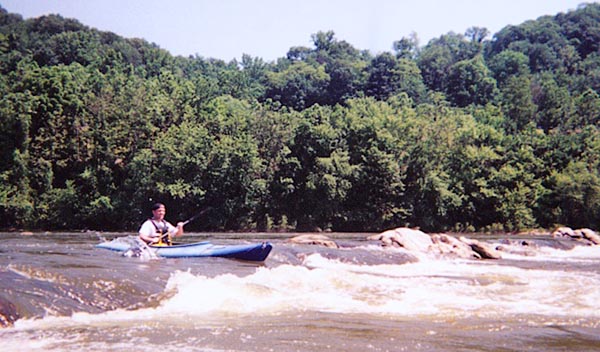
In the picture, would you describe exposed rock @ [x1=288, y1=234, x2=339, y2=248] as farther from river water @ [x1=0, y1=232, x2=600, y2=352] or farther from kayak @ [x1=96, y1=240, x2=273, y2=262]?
kayak @ [x1=96, y1=240, x2=273, y2=262]

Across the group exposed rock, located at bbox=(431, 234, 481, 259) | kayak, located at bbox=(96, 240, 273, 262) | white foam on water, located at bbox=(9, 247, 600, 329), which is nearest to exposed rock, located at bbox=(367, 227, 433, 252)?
exposed rock, located at bbox=(431, 234, 481, 259)

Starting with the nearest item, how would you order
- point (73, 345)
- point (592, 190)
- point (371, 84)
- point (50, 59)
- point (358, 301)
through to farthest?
point (73, 345) < point (358, 301) < point (592, 190) < point (50, 59) < point (371, 84)

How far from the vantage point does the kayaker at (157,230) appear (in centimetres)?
1324

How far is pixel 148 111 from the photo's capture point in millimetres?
39969

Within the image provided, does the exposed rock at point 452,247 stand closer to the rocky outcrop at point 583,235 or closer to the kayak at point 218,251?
the kayak at point 218,251

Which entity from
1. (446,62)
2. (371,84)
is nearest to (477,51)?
(446,62)

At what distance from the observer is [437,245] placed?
18.7m

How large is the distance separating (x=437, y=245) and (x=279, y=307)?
35.7 feet

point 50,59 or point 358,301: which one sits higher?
point 50,59

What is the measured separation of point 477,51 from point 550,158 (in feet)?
217

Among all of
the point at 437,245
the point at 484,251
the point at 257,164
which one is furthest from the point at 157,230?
the point at 257,164

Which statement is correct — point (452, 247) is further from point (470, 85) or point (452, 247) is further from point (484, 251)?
point (470, 85)

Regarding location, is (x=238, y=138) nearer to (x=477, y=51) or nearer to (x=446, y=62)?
(x=446, y=62)

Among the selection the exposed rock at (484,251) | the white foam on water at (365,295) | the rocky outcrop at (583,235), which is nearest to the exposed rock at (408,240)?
the exposed rock at (484,251)
